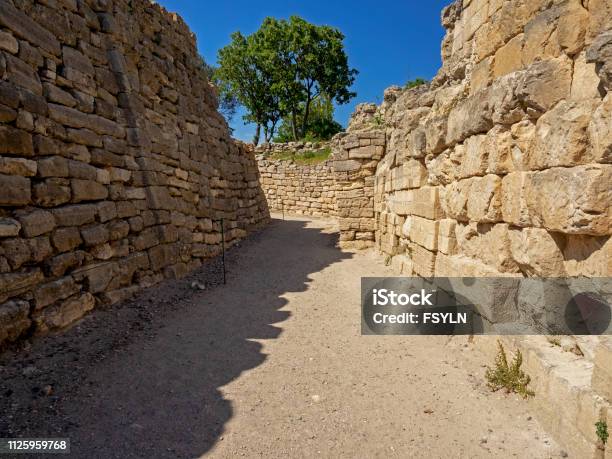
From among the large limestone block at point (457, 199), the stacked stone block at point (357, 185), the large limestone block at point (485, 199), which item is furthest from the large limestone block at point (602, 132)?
the stacked stone block at point (357, 185)

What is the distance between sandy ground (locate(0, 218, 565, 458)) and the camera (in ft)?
8.75

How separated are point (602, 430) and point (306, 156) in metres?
17.6

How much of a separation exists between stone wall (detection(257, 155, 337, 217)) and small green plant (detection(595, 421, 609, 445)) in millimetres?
14732

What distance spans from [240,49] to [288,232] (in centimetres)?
2471

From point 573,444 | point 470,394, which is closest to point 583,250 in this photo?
point 573,444

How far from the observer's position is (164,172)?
21.0 feet

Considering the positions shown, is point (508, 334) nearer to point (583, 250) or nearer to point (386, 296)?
point (583, 250)

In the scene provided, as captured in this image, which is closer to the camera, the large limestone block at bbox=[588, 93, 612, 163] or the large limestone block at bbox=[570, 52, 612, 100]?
the large limestone block at bbox=[588, 93, 612, 163]

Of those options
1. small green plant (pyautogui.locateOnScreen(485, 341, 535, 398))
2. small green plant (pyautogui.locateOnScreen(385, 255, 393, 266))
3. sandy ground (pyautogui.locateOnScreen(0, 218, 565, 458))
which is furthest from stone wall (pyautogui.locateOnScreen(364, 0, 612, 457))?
small green plant (pyautogui.locateOnScreen(385, 255, 393, 266))

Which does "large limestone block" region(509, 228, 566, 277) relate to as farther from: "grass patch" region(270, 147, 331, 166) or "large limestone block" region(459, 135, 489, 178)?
"grass patch" region(270, 147, 331, 166)

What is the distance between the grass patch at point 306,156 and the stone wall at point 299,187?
0.49m

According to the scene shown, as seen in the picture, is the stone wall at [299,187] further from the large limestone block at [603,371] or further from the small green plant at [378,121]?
the large limestone block at [603,371]

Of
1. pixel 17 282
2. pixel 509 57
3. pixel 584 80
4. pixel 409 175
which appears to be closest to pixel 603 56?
pixel 584 80

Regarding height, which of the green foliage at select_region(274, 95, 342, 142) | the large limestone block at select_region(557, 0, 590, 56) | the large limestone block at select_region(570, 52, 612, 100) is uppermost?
the green foliage at select_region(274, 95, 342, 142)
